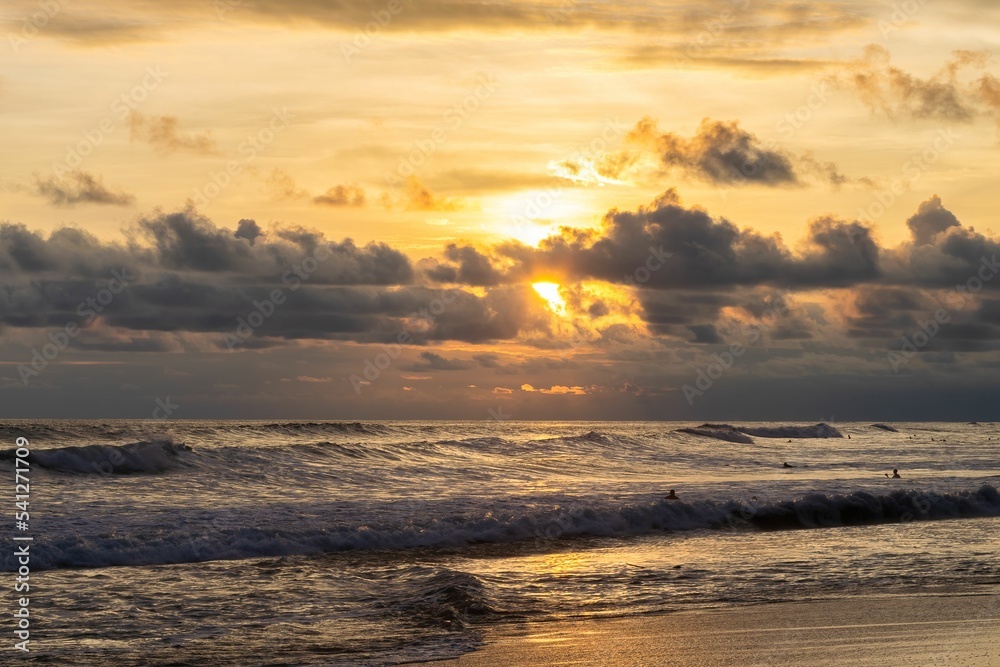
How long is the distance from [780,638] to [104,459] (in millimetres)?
31358

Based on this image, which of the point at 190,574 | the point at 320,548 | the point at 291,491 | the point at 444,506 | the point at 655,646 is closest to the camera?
the point at 655,646

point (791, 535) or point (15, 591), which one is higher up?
point (15, 591)

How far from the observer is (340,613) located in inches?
638

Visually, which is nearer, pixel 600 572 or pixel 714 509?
pixel 600 572

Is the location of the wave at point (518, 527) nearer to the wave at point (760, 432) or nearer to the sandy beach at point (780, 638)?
the sandy beach at point (780, 638)

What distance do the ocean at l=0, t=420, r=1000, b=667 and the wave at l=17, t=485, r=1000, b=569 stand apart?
0.08m

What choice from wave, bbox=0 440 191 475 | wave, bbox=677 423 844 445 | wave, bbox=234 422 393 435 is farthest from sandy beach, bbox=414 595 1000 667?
wave, bbox=677 423 844 445

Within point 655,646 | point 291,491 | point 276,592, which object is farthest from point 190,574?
point 291,491

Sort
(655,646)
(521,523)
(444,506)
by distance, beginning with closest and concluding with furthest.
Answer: (655,646) → (521,523) → (444,506)

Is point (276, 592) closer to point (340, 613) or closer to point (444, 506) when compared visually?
point (340, 613)

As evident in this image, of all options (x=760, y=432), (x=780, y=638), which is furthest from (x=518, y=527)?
(x=760, y=432)

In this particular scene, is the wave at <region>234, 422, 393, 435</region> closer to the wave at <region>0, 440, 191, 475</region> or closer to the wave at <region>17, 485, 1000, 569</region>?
the wave at <region>0, 440, 191, 475</region>

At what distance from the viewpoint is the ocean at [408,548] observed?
1506cm

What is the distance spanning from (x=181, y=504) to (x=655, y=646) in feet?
64.3
